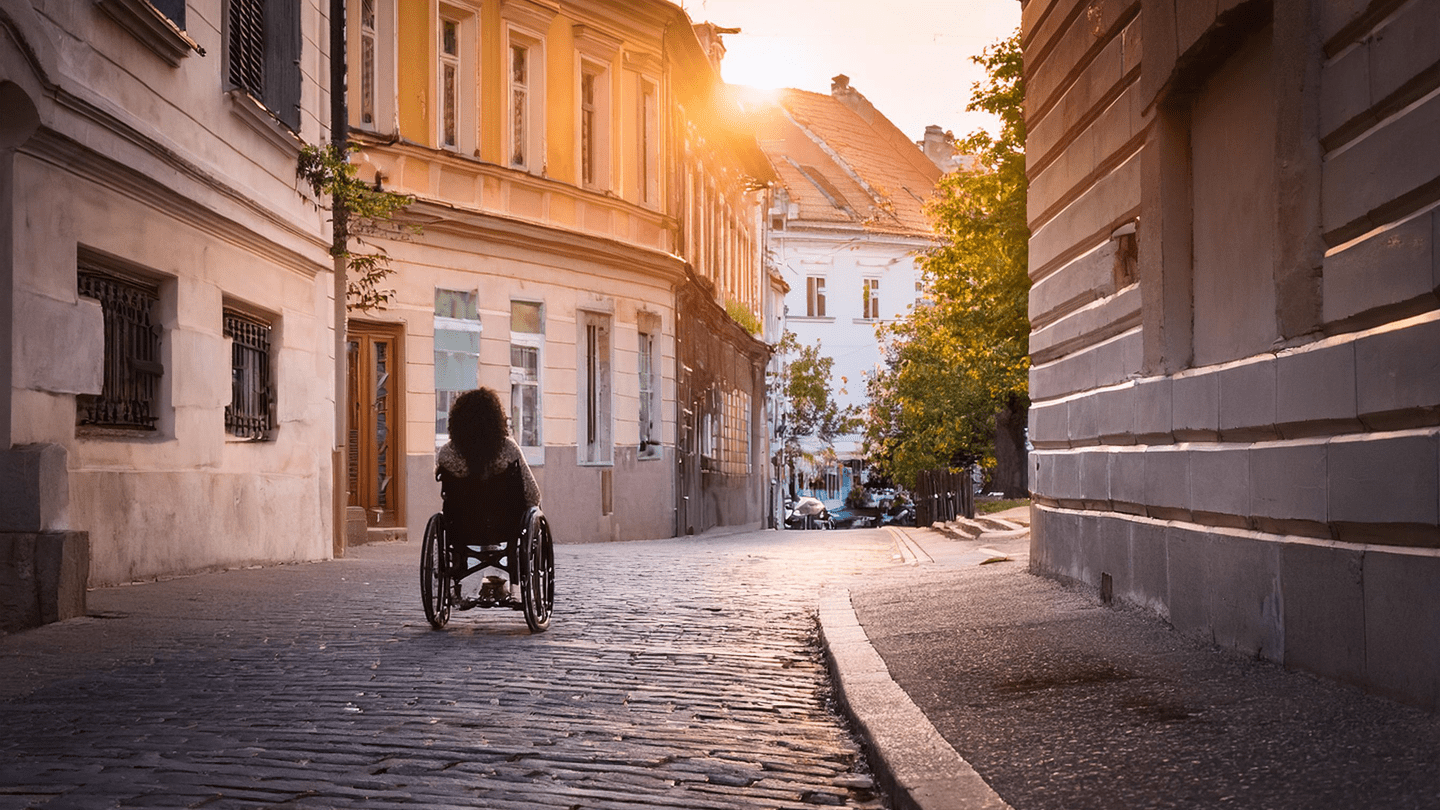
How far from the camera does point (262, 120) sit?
50.1 feet

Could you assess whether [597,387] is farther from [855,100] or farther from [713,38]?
[855,100]

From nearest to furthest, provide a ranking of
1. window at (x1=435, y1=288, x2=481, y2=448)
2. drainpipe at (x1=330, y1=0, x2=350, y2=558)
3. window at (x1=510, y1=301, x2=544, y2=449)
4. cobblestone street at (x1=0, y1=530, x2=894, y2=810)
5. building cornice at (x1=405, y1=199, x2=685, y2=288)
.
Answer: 1. cobblestone street at (x1=0, y1=530, x2=894, y2=810)
2. drainpipe at (x1=330, y1=0, x2=350, y2=558)
3. building cornice at (x1=405, y1=199, x2=685, y2=288)
4. window at (x1=435, y1=288, x2=481, y2=448)
5. window at (x1=510, y1=301, x2=544, y2=449)

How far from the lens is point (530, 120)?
25.2 m

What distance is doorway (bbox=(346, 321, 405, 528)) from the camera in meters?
22.4

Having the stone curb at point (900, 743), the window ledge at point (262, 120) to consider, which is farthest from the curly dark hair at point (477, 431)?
the window ledge at point (262, 120)

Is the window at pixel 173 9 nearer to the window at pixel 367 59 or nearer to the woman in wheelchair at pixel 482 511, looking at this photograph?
the woman in wheelchair at pixel 482 511

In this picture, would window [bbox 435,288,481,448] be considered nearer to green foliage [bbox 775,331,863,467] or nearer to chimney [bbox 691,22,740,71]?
chimney [bbox 691,22,740,71]

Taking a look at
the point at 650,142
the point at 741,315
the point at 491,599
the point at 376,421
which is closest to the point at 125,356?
the point at 491,599

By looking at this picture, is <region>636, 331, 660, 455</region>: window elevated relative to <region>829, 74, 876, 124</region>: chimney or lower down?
lower down

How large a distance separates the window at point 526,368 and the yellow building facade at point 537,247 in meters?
0.03

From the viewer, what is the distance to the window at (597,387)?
26531 mm

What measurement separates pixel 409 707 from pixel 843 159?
67247 mm

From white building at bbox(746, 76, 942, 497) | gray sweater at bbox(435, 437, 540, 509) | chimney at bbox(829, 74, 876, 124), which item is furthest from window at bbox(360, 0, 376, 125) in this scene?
chimney at bbox(829, 74, 876, 124)

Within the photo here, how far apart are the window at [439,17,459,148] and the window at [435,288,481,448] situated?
2.34 meters
